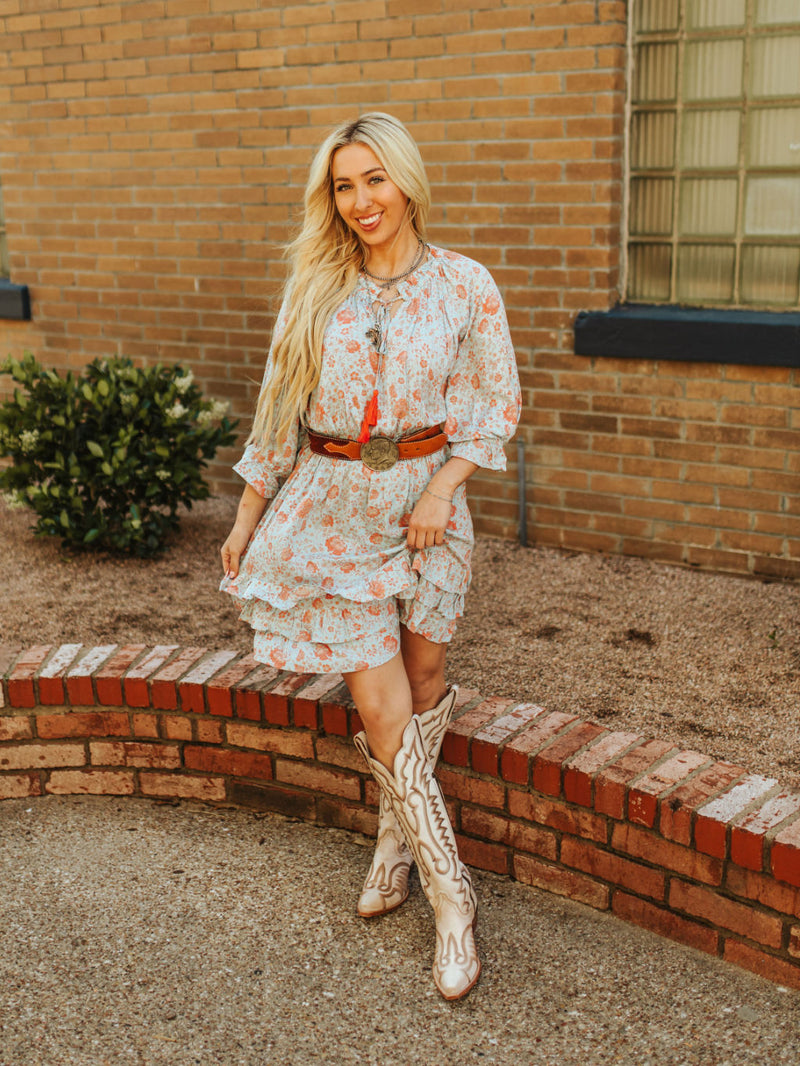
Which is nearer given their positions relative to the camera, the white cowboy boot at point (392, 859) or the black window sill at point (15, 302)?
the white cowboy boot at point (392, 859)

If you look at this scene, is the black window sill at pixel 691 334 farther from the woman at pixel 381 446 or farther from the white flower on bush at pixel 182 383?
the woman at pixel 381 446

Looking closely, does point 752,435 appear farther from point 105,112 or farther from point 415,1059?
point 105,112

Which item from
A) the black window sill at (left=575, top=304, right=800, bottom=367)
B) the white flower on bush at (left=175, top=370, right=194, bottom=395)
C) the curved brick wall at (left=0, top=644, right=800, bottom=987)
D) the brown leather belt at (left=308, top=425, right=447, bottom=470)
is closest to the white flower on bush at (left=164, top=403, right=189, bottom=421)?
the white flower on bush at (left=175, top=370, right=194, bottom=395)

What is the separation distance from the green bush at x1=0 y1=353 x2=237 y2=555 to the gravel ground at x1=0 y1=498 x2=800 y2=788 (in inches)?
8.5

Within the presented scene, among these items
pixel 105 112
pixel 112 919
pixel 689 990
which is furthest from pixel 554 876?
pixel 105 112

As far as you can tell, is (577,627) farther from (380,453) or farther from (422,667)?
(380,453)

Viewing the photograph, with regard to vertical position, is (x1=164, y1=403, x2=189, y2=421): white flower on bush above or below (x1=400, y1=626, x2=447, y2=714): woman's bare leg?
above

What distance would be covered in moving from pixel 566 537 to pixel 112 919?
2731mm

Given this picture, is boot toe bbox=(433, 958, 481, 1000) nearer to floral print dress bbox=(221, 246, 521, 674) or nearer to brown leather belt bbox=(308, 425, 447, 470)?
floral print dress bbox=(221, 246, 521, 674)

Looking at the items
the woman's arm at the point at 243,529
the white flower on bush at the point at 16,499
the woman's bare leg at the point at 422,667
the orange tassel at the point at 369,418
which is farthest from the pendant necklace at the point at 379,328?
the white flower on bush at the point at 16,499

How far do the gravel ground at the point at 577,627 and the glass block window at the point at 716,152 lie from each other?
1243 millimetres

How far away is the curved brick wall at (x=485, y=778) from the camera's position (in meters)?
2.57

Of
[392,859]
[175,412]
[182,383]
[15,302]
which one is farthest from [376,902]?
[15,302]

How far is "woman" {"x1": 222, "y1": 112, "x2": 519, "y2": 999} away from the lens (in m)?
2.56
